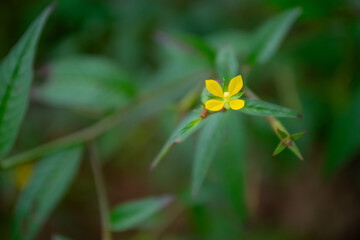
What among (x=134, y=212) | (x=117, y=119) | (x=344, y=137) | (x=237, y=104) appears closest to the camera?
(x=237, y=104)

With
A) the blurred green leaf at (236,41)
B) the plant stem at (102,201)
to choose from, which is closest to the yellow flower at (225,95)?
the plant stem at (102,201)

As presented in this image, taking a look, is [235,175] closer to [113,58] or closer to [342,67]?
[342,67]

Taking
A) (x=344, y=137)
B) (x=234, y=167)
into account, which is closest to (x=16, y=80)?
(x=234, y=167)

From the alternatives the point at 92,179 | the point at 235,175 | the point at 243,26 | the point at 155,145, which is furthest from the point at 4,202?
the point at 243,26

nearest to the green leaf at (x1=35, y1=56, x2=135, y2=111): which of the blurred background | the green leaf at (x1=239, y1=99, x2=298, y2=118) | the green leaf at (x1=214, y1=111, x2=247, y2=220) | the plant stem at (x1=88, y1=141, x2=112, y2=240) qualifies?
the blurred background

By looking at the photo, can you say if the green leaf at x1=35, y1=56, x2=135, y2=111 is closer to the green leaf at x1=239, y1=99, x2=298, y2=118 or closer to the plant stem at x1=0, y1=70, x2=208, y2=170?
the plant stem at x1=0, y1=70, x2=208, y2=170

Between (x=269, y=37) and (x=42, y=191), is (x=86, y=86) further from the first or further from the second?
(x=269, y=37)
